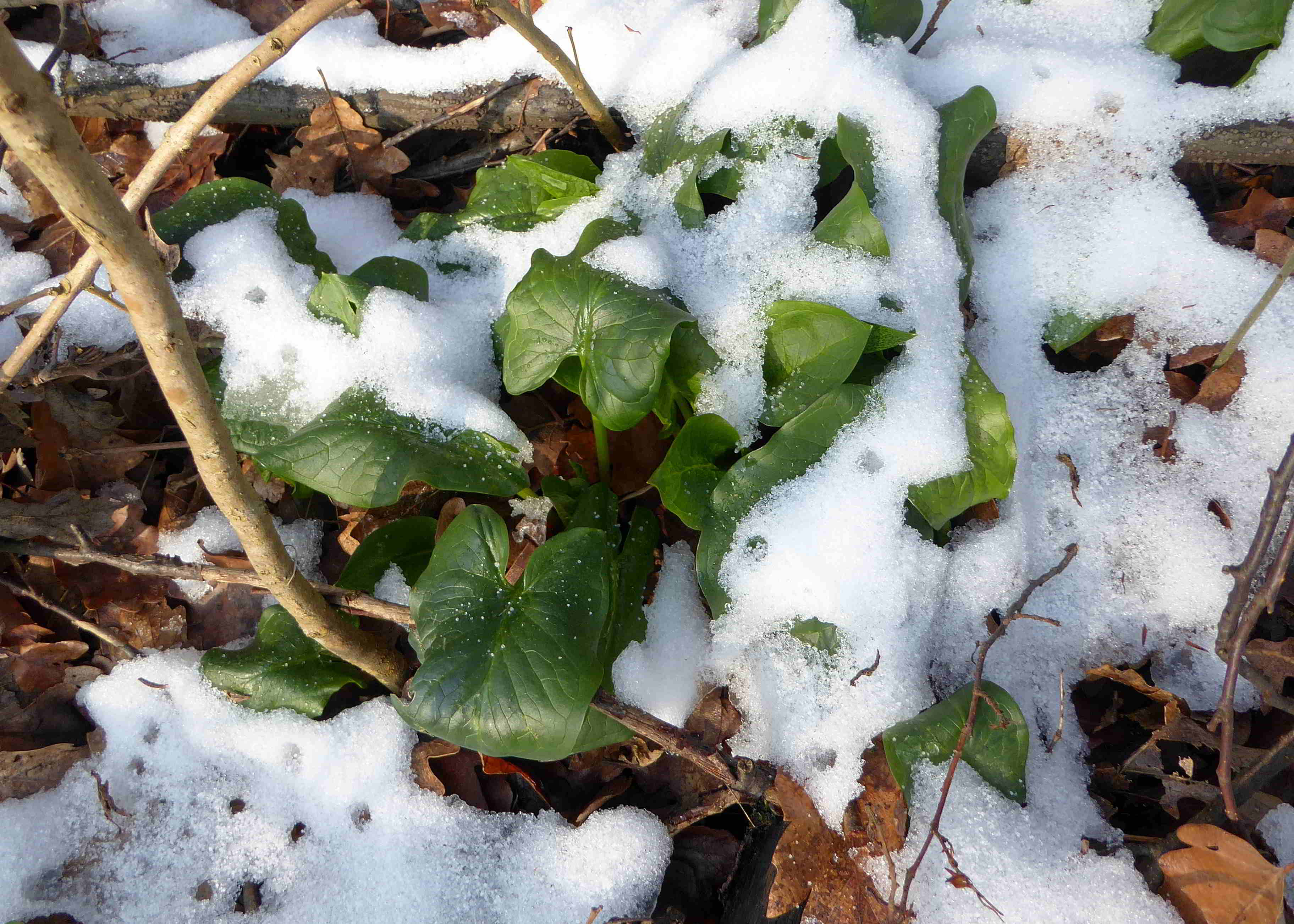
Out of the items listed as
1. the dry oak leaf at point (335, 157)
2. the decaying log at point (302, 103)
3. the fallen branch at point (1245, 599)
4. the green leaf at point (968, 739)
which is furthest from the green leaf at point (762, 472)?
the dry oak leaf at point (335, 157)

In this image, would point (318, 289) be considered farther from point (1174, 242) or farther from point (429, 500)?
point (1174, 242)

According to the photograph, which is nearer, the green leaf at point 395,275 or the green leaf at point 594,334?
the green leaf at point 594,334

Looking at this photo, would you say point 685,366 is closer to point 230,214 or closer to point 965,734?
point 965,734

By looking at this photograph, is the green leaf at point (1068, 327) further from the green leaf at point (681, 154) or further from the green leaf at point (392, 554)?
the green leaf at point (392, 554)

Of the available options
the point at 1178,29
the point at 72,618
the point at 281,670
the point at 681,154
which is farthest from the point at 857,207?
the point at 72,618

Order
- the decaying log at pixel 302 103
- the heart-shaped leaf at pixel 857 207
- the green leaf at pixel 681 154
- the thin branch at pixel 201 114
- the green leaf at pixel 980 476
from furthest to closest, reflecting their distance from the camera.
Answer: the decaying log at pixel 302 103 < the green leaf at pixel 681 154 < the heart-shaped leaf at pixel 857 207 < the green leaf at pixel 980 476 < the thin branch at pixel 201 114

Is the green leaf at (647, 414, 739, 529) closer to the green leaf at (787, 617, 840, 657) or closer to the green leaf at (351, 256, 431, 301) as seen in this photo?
the green leaf at (787, 617, 840, 657)
